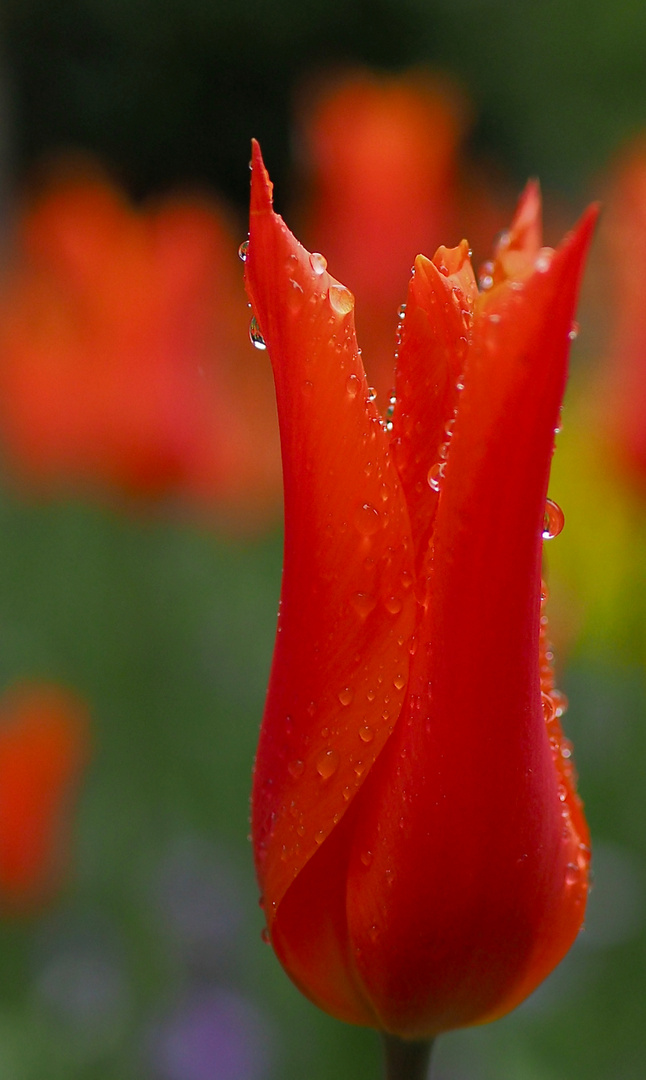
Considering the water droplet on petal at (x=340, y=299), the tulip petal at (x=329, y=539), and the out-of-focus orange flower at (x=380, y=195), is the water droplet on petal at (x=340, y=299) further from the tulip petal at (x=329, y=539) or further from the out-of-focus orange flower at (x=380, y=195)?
the out-of-focus orange flower at (x=380, y=195)

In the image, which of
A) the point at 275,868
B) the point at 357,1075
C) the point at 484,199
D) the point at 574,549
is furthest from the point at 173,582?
the point at 275,868

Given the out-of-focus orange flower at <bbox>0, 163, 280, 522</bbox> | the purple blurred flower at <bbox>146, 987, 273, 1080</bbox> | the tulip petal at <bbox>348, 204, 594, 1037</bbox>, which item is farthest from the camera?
the out-of-focus orange flower at <bbox>0, 163, 280, 522</bbox>

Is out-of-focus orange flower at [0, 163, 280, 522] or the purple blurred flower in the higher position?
out-of-focus orange flower at [0, 163, 280, 522]

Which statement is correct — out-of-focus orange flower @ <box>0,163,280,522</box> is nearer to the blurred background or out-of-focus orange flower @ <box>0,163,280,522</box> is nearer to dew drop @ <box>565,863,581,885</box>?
the blurred background

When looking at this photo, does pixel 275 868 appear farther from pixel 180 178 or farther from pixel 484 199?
pixel 180 178

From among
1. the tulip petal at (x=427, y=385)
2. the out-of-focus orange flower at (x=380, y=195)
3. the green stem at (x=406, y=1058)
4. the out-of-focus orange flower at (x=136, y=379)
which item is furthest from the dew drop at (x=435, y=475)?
the out-of-focus orange flower at (x=380, y=195)

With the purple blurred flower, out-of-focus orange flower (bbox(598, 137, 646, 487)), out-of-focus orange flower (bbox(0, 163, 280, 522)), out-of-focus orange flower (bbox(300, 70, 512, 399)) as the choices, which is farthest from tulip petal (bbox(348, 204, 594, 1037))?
out-of-focus orange flower (bbox(300, 70, 512, 399))
